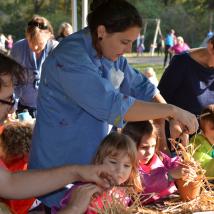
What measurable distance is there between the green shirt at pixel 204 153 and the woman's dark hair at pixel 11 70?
1.24 meters

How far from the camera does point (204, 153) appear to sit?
2773 millimetres

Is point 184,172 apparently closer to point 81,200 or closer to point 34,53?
point 81,200

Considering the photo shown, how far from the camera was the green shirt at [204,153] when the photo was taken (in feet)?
8.77

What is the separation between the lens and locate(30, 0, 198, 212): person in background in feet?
6.10

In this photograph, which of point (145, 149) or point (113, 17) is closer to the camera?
point (113, 17)

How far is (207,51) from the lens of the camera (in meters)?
3.12

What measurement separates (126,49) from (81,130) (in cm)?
36

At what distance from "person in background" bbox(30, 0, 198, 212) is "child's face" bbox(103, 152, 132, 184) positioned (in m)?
0.08

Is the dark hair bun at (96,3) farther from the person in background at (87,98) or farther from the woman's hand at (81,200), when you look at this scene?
the woman's hand at (81,200)

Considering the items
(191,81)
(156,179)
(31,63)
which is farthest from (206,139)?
(31,63)

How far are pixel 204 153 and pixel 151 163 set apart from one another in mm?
340

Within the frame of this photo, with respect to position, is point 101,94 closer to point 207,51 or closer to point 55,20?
point 207,51

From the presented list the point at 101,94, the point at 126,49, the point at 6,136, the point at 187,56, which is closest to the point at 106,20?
the point at 126,49

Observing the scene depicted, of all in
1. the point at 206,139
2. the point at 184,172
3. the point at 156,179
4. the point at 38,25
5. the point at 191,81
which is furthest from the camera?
the point at 38,25
